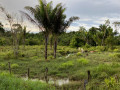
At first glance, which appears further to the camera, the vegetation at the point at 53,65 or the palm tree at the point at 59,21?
the palm tree at the point at 59,21

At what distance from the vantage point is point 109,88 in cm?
498

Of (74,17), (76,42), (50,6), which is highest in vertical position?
(50,6)

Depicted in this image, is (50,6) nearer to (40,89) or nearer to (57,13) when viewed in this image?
(57,13)

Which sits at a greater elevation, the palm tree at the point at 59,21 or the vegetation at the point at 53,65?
the palm tree at the point at 59,21

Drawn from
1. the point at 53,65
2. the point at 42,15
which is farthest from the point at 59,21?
the point at 53,65

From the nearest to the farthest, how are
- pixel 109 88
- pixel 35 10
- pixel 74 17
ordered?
pixel 109 88
pixel 35 10
pixel 74 17

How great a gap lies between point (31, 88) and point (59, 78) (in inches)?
105

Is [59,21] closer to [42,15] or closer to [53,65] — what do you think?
[42,15]

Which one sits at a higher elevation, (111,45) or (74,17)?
(74,17)

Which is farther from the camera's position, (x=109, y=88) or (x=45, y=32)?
(x=45, y=32)

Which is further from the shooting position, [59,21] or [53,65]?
[59,21]

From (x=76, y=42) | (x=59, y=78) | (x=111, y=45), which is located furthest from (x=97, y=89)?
(x=76, y=42)

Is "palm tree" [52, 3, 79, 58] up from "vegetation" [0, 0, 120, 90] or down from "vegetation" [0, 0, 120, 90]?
up

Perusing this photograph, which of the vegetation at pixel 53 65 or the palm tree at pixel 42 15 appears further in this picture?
the palm tree at pixel 42 15
